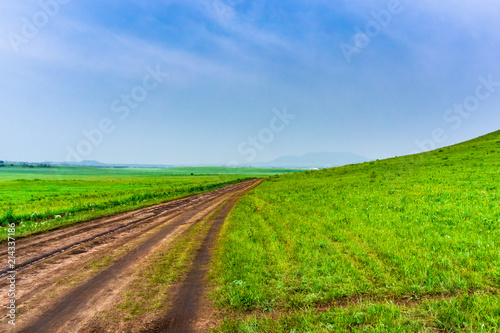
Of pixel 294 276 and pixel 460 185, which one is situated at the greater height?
pixel 460 185

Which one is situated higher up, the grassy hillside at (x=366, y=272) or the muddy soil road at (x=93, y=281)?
the grassy hillside at (x=366, y=272)

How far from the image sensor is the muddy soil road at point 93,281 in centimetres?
590

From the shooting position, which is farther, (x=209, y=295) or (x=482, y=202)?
(x=482, y=202)

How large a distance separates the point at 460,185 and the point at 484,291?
74.3 feet

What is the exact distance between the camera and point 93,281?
8.23 meters

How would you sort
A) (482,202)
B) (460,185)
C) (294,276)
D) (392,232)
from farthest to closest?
(460,185), (482,202), (392,232), (294,276)

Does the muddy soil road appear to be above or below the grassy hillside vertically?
below

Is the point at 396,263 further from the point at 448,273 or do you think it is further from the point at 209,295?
the point at 209,295

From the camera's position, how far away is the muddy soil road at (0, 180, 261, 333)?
5902mm

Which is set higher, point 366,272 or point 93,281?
point 366,272

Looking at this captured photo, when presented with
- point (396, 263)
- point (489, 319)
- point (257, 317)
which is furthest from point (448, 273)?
point (257, 317)

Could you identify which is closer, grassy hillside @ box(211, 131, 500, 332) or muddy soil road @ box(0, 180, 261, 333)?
grassy hillside @ box(211, 131, 500, 332)

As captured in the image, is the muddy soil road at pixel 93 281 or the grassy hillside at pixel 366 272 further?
the muddy soil road at pixel 93 281

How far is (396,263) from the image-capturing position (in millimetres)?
8680
